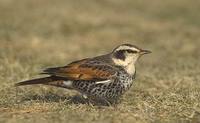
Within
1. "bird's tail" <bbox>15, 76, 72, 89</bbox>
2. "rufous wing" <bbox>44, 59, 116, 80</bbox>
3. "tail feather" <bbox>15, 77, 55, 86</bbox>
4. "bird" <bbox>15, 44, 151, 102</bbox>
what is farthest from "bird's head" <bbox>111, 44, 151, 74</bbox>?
"tail feather" <bbox>15, 77, 55, 86</bbox>

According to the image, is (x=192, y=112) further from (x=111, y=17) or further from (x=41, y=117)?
(x=111, y=17)

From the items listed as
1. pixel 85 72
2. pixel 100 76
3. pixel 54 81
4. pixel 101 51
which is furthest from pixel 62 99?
pixel 101 51

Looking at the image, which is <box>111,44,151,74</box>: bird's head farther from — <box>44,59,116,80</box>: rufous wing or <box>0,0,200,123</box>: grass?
<box>0,0,200,123</box>: grass

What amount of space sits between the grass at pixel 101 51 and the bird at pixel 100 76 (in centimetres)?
23

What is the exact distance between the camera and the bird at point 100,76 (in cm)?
910

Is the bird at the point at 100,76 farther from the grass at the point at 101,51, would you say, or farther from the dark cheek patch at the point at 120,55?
the grass at the point at 101,51

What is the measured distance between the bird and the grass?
230mm

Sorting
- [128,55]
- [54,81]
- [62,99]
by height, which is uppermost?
[128,55]

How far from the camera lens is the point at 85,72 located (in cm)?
920

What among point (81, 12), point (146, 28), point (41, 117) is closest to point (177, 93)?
point (41, 117)

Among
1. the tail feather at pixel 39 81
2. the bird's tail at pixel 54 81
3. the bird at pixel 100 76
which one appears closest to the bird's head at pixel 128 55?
the bird at pixel 100 76

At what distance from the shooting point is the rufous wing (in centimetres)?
912

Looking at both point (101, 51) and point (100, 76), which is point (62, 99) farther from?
point (101, 51)

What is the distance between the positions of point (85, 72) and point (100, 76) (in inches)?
8.2
